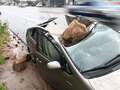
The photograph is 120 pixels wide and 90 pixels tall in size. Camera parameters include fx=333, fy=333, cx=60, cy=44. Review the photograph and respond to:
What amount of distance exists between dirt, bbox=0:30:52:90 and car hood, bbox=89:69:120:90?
234 centimetres

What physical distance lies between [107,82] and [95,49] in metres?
1.05

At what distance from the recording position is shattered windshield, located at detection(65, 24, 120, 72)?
590 cm

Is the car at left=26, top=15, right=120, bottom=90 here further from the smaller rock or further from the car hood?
the smaller rock

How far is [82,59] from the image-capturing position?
599cm

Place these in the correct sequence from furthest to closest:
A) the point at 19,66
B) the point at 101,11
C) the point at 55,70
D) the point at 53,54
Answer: the point at 101,11 → the point at 19,66 → the point at 53,54 → the point at 55,70

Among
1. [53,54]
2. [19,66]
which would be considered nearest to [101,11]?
[19,66]

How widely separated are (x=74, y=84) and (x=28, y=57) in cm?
430

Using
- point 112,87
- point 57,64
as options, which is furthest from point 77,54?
point 112,87

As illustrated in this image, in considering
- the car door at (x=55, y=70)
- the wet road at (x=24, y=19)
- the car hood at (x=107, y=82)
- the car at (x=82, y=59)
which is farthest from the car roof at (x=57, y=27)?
the wet road at (x=24, y=19)

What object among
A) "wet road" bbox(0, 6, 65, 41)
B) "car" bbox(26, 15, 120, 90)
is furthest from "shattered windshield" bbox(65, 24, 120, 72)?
"wet road" bbox(0, 6, 65, 41)

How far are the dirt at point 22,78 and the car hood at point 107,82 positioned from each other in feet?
7.69

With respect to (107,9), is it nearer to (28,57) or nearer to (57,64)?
(28,57)

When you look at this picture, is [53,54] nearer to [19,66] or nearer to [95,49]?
[95,49]

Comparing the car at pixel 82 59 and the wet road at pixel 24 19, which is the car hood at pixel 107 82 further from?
the wet road at pixel 24 19
